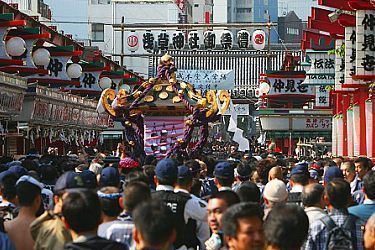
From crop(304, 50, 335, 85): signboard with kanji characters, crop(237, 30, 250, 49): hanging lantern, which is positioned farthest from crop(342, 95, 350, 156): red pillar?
crop(237, 30, 250, 49): hanging lantern

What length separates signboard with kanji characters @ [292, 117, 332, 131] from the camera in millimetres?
51375

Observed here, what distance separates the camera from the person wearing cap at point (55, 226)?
25.1 feet

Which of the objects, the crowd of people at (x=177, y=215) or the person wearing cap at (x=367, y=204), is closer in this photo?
the crowd of people at (x=177, y=215)

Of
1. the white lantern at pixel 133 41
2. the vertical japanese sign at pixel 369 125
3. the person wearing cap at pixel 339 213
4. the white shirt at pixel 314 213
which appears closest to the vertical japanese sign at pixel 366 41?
the vertical japanese sign at pixel 369 125

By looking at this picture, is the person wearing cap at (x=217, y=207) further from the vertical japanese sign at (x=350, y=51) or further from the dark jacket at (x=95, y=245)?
the vertical japanese sign at (x=350, y=51)

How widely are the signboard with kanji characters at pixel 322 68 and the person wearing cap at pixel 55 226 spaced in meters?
30.5

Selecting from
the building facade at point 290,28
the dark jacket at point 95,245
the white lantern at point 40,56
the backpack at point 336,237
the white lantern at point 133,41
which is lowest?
the backpack at point 336,237

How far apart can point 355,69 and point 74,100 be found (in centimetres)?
1611

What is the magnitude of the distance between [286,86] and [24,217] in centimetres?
4475

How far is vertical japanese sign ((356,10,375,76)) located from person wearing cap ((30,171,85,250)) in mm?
16285

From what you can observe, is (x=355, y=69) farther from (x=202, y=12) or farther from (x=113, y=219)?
(x=202, y=12)

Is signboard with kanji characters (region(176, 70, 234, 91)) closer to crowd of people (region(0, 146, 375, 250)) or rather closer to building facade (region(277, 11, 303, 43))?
crowd of people (region(0, 146, 375, 250))

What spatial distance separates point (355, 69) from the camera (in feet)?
83.0

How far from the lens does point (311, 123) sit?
5141 centimetres
